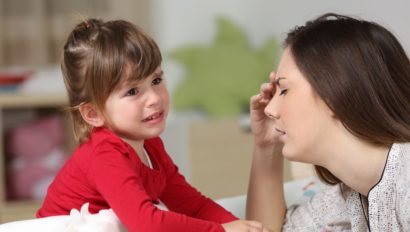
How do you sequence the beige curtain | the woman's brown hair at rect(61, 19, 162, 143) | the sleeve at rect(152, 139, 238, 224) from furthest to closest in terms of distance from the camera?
the beige curtain < the sleeve at rect(152, 139, 238, 224) < the woman's brown hair at rect(61, 19, 162, 143)

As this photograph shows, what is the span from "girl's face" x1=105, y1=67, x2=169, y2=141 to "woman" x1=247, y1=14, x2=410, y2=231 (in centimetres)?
21

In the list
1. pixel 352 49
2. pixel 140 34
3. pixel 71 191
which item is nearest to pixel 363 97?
pixel 352 49

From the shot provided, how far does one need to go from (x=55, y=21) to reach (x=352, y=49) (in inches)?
108

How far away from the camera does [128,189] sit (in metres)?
1.09

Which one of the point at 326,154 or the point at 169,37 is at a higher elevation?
the point at 326,154

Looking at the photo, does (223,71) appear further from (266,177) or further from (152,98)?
(152,98)

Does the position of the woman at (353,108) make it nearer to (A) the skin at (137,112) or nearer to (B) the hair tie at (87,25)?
(A) the skin at (137,112)

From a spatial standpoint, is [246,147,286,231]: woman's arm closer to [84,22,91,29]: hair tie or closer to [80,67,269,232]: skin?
[80,67,269,232]: skin

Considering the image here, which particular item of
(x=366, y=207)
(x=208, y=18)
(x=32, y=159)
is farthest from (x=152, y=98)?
(x=208, y=18)

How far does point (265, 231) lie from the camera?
1190 mm

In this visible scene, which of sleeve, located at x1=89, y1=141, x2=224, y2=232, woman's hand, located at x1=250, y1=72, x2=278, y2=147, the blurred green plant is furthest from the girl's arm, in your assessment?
the blurred green plant

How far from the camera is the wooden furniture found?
3.35 meters

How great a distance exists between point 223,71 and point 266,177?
2176 mm

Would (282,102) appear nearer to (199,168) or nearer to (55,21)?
(199,168)
